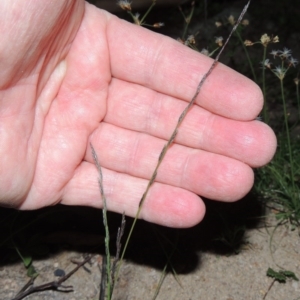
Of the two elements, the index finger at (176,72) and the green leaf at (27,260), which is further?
the green leaf at (27,260)

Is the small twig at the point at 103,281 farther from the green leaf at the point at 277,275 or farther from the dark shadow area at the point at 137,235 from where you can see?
the green leaf at the point at 277,275

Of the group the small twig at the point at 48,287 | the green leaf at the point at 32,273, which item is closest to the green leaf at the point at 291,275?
the small twig at the point at 48,287

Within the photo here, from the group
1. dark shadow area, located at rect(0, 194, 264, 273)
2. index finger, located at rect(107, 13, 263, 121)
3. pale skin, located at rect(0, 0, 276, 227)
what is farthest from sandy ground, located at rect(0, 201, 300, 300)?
index finger, located at rect(107, 13, 263, 121)

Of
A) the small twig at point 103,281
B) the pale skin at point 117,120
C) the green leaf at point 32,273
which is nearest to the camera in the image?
the pale skin at point 117,120

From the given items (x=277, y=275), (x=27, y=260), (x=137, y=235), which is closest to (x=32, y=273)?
(x=27, y=260)

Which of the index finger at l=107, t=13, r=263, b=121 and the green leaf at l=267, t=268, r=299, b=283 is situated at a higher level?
the index finger at l=107, t=13, r=263, b=121

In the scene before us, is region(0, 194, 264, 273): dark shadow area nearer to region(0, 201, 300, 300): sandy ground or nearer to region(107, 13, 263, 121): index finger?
region(0, 201, 300, 300): sandy ground

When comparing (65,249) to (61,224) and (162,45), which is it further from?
(162,45)

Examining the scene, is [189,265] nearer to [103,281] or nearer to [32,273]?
[103,281]
